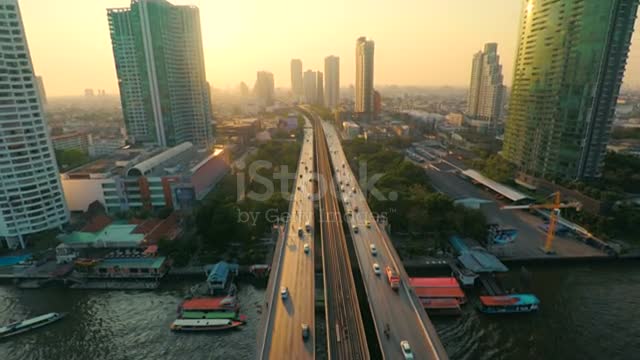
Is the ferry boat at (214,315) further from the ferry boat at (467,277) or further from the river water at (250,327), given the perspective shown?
the ferry boat at (467,277)

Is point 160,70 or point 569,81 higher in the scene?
point 160,70

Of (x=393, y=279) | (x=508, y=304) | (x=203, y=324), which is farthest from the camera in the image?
(x=508, y=304)

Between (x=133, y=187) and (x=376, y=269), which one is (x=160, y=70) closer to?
(x=133, y=187)

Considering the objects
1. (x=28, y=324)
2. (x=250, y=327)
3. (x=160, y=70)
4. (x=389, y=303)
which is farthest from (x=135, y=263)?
(x=160, y=70)

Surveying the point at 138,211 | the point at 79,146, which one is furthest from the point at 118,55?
the point at 138,211

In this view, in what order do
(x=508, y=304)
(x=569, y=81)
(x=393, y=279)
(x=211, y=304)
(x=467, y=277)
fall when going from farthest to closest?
1. (x=569, y=81)
2. (x=467, y=277)
3. (x=211, y=304)
4. (x=508, y=304)
5. (x=393, y=279)

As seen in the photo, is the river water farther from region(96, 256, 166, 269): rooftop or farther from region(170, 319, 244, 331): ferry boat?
region(96, 256, 166, 269): rooftop
